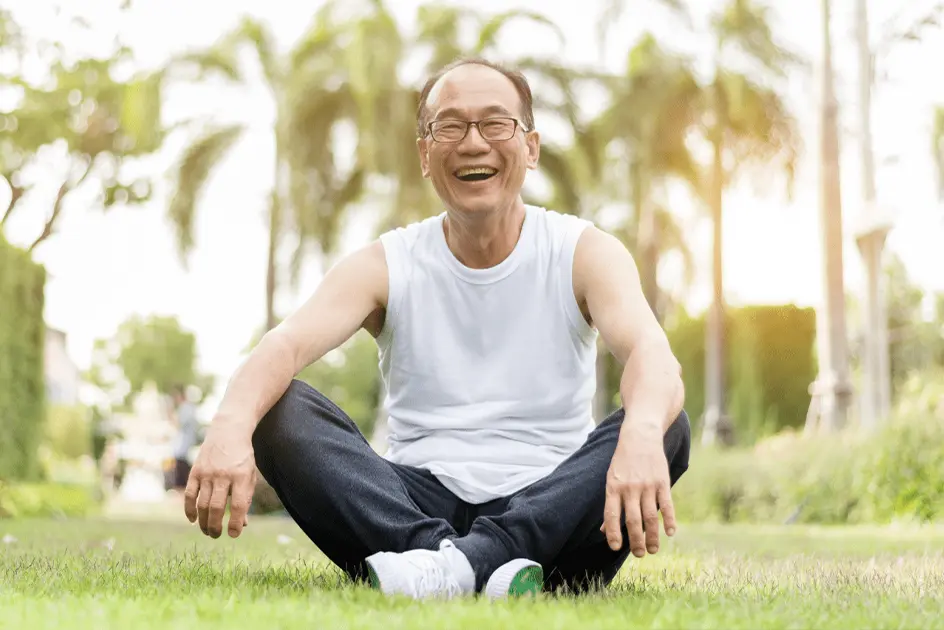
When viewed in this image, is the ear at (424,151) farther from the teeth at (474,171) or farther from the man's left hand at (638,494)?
the man's left hand at (638,494)

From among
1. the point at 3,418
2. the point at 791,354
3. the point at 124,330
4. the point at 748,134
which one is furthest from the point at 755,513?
the point at 124,330

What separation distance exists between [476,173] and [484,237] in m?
0.22

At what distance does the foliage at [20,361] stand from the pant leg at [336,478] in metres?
8.85

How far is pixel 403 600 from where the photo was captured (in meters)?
2.86

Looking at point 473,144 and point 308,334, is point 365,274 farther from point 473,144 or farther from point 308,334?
point 473,144

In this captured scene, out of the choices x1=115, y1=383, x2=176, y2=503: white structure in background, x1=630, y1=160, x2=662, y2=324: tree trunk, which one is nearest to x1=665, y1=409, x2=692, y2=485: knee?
x1=630, y1=160, x2=662, y2=324: tree trunk

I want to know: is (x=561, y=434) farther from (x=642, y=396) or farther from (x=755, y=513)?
(x=755, y=513)

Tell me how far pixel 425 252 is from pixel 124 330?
84.4 metres

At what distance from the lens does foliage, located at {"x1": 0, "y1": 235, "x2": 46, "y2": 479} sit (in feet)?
37.5

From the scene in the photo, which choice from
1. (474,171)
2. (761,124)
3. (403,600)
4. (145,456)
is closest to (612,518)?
(403,600)

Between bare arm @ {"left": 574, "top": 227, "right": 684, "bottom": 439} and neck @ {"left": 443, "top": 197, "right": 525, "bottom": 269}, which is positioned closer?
bare arm @ {"left": 574, "top": 227, "right": 684, "bottom": 439}

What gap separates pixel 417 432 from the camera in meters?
3.69

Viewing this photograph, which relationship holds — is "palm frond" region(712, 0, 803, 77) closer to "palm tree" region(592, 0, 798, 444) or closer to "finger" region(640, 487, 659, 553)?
"palm tree" region(592, 0, 798, 444)

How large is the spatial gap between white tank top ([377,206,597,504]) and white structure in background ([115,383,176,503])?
20911mm
